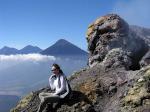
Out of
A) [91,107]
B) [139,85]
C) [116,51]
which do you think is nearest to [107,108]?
[91,107]

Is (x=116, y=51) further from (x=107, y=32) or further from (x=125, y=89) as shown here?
(x=125, y=89)

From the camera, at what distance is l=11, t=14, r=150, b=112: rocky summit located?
26.2 metres

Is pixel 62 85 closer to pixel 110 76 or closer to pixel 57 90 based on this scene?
pixel 57 90

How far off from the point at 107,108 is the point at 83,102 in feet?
6.00

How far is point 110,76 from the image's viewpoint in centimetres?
2959

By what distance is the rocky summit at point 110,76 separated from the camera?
2616cm

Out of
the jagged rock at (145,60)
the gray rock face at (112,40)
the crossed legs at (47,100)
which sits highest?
the gray rock face at (112,40)

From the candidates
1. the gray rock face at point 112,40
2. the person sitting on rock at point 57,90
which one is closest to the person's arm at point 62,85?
the person sitting on rock at point 57,90

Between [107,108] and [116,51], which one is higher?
[116,51]

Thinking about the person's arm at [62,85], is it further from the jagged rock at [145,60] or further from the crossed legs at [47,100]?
the jagged rock at [145,60]

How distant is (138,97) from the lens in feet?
83.7

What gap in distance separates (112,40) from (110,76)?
20.4ft

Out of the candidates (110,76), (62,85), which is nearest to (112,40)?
(110,76)

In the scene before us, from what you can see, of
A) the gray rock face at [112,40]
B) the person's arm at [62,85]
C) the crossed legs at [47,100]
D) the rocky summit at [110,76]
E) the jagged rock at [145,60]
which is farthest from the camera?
the gray rock face at [112,40]
